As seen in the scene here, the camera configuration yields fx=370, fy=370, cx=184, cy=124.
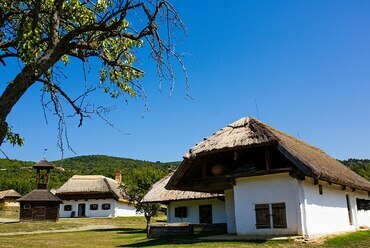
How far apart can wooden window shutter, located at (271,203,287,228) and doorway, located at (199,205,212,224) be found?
9054 millimetres

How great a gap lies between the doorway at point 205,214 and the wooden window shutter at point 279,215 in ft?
29.7

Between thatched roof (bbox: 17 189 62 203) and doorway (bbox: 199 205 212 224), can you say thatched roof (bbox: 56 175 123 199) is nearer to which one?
thatched roof (bbox: 17 189 62 203)

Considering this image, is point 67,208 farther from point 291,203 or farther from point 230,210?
point 291,203

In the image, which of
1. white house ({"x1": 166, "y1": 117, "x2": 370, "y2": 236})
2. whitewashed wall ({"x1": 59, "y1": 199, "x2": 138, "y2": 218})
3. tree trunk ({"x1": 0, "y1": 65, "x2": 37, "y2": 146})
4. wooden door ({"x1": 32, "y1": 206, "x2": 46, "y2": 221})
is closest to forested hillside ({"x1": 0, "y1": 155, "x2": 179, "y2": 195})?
whitewashed wall ({"x1": 59, "y1": 199, "x2": 138, "y2": 218})

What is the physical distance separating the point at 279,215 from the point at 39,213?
2987 cm

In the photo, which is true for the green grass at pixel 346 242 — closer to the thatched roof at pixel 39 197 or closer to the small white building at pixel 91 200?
the thatched roof at pixel 39 197

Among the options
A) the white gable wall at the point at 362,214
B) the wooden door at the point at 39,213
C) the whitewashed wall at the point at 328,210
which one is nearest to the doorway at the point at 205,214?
the whitewashed wall at the point at 328,210

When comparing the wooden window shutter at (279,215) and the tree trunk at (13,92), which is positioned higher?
the tree trunk at (13,92)

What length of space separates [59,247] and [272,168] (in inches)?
363

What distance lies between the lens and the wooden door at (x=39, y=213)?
1471 inches

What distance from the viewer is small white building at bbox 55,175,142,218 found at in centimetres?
4641

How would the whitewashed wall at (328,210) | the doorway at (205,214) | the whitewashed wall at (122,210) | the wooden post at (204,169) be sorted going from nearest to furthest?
the whitewashed wall at (328,210) → the wooden post at (204,169) → the doorway at (205,214) → the whitewashed wall at (122,210)

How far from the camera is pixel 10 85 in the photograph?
190 inches

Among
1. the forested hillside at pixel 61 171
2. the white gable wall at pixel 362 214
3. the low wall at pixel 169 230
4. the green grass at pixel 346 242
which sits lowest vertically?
the green grass at pixel 346 242
